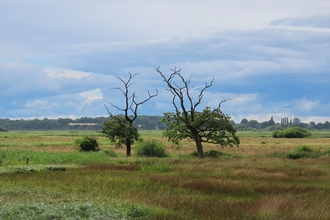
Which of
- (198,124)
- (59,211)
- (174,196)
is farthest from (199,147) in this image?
(59,211)

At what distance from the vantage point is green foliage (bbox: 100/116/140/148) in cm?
5056

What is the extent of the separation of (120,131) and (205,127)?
9.99m

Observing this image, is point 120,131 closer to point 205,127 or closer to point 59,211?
point 205,127

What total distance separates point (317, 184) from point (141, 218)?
14395 mm

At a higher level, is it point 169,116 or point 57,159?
point 169,116

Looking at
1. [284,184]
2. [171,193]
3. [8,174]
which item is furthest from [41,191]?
[284,184]

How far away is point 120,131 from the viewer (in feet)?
167

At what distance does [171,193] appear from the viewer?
19.6 metres

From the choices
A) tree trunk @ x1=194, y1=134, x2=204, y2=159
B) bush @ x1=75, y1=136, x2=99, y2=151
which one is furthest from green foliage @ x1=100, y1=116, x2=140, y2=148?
tree trunk @ x1=194, y1=134, x2=204, y2=159

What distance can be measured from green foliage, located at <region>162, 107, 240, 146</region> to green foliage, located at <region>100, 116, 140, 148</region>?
12.6 feet

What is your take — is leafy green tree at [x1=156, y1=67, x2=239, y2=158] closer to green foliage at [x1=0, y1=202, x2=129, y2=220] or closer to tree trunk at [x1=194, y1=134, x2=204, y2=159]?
tree trunk at [x1=194, y1=134, x2=204, y2=159]

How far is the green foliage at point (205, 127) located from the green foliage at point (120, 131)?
3837 millimetres

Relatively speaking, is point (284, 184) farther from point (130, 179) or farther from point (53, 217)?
point (53, 217)

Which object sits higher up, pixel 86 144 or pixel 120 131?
pixel 120 131
